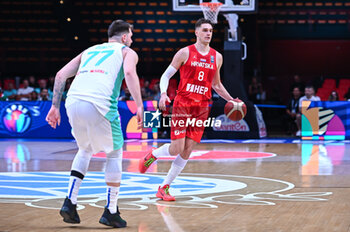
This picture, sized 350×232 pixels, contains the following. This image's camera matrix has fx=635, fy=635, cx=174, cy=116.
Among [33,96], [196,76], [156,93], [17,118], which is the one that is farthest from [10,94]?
[196,76]

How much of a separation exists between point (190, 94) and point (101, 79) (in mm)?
1978

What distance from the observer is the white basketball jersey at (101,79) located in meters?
→ 5.26

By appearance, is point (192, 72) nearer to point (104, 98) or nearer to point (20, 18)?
point (104, 98)

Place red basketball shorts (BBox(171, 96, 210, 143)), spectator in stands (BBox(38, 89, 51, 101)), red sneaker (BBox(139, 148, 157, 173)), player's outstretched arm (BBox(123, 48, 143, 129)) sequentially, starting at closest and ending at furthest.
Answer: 1. player's outstretched arm (BBox(123, 48, 143, 129))
2. red basketball shorts (BBox(171, 96, 210, 143))
3. red sneaker (BBox(139, 148, 157, 173))
4. spectator in stands (BBox(38, 89, 51, 101))

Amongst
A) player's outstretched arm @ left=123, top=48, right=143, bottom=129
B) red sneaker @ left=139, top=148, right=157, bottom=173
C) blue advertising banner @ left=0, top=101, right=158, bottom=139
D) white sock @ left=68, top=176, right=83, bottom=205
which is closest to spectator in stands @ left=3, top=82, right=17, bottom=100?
blue advertising banner @ left=0, top=101, right=158, bottom=139

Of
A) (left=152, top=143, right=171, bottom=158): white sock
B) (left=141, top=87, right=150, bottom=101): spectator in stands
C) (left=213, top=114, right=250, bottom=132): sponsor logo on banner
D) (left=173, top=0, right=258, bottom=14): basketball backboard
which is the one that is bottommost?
(left=213, top=114, right=250, bottom=132): sponsor logo on banner

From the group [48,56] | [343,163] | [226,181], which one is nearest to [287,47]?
[48,56]

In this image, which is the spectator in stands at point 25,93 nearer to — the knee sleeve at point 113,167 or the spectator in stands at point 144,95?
the spectator in stands at point 144,95

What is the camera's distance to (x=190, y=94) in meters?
7.12

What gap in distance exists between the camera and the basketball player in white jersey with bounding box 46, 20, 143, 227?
5.23 m

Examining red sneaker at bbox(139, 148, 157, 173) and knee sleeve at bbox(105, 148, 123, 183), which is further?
red sneaker at bbox(139, 148, 157, 173)

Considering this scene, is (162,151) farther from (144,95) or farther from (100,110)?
(144,95)

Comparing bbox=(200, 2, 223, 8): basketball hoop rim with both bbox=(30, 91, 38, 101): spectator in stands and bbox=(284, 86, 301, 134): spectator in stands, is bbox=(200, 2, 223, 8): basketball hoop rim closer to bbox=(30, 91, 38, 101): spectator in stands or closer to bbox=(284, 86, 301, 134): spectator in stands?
bbox=(284, 86, 301, 134): spectator in stands

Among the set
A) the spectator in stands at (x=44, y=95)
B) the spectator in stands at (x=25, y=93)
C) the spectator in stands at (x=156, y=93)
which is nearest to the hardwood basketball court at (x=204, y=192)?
the spectator in stands at (x=44, y=95)
